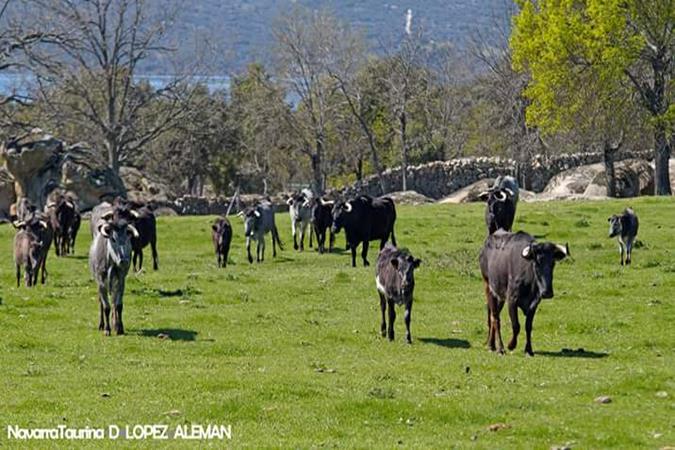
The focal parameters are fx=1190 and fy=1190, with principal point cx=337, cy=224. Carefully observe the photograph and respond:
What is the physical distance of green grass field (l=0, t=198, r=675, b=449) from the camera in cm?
1361

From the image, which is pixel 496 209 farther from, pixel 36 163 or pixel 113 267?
pixel 36 163

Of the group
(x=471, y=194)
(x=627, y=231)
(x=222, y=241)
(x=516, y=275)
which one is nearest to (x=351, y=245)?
(x=222, y=241)

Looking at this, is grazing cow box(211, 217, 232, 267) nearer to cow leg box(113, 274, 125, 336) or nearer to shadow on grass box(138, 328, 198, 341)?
shadow on grass box(138, 328, 198, 341)

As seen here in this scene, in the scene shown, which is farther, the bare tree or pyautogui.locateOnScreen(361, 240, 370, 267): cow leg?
the bare tree

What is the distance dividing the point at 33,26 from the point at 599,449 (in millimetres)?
51536

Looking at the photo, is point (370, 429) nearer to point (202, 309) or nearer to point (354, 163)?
point (202, 309)

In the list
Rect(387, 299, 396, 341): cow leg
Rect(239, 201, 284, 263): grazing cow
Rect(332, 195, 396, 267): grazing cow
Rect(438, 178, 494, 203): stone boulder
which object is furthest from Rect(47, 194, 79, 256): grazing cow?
Rect(438, 178, 494, 203): stone boulder

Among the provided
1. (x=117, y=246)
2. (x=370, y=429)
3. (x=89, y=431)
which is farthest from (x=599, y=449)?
(x=117, y=246)

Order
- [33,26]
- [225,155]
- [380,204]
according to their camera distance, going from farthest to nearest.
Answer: [225,155] → [33,26] → [380,204]

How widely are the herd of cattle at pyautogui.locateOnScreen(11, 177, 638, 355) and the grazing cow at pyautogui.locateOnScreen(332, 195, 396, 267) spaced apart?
3 cm

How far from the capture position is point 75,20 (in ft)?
201

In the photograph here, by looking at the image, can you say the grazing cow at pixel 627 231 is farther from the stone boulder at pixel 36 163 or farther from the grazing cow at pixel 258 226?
the stone boulder at pixel 36 163

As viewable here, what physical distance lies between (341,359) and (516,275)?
317 cm

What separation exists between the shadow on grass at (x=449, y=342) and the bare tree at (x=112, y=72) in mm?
41790
